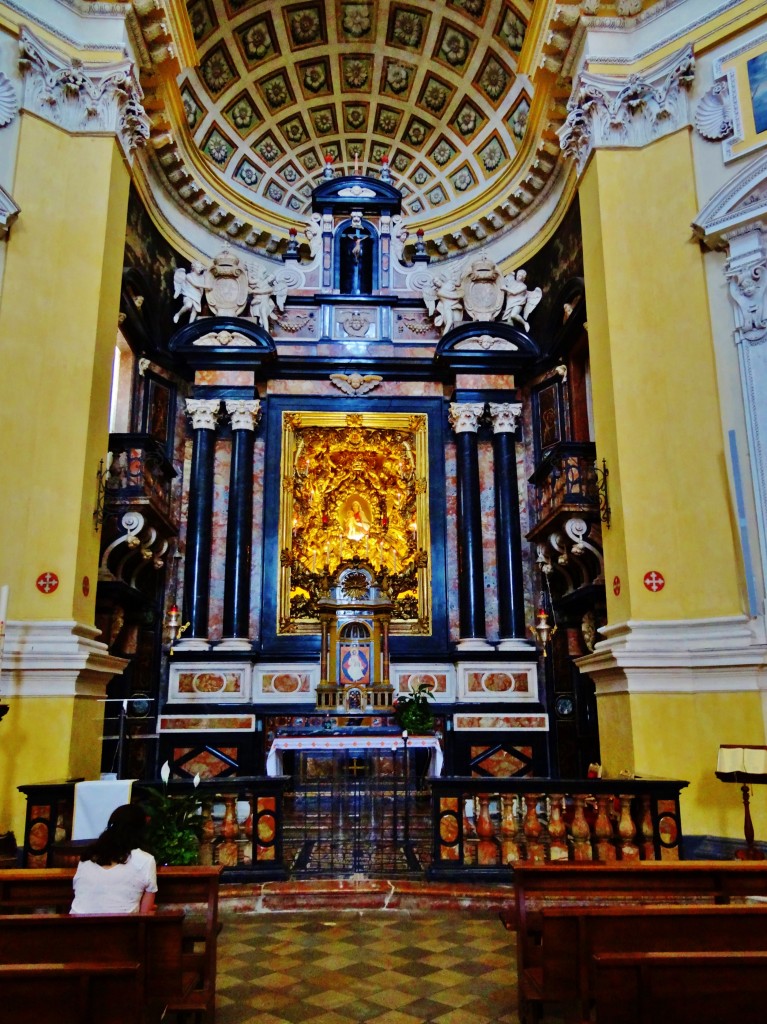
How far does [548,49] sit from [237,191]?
6457mm

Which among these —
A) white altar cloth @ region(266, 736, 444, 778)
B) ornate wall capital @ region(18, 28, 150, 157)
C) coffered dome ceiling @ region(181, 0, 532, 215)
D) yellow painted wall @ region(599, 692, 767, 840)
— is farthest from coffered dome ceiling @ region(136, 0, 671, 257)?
white altar cloth @ region(266, 736, 444, 778)

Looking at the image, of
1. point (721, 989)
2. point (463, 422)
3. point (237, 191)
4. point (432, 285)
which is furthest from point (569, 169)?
point (721, 989)

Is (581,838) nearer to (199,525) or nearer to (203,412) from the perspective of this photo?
(199,525)

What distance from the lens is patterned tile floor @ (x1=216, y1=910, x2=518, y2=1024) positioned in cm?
399

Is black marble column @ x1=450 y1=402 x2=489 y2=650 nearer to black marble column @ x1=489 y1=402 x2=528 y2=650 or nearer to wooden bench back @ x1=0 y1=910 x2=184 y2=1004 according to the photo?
black marble column @ x1=489 y1=402 x2=528 y2=650

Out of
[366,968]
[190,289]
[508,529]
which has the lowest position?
[366,968]

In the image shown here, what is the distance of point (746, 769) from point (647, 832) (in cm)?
94

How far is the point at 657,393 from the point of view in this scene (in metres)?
8.77

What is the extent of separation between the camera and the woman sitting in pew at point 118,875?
3.68 meters

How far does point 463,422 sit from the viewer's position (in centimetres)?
1320

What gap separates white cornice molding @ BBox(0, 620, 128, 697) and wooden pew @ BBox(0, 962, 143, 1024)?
5.46m

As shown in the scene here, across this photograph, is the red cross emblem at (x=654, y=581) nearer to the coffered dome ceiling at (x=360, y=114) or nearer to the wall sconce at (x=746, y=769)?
the wall sconce at (x=746, y=769)

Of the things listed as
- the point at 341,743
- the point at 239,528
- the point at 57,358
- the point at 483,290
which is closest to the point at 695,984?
the point at 341,743

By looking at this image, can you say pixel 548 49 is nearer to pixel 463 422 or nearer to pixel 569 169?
pixel 569 169
